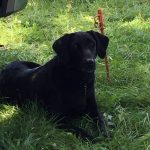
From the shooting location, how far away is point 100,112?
4879mm

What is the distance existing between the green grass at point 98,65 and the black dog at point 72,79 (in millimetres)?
121

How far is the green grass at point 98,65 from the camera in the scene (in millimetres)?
4301

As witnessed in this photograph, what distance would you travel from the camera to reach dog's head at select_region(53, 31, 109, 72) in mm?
4625

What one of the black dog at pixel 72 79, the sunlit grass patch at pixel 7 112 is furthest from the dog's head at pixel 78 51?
the sunlit grass patch at pixel 7 112

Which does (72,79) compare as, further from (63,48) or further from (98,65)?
(98,65)

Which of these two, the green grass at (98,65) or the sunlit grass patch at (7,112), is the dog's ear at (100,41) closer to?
the green grass at (98,65)

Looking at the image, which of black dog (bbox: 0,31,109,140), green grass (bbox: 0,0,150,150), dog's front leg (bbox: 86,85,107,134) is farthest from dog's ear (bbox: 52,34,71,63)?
green grass (bbox: 0,0,150,150)

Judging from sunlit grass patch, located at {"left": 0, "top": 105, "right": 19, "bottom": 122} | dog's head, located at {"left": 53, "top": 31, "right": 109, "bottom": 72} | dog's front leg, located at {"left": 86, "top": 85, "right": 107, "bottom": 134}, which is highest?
dog's head, located at {"left": 53, "top": 31, "right": 109, "bottom": 72}

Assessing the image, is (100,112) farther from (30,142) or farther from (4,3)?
(4,3)

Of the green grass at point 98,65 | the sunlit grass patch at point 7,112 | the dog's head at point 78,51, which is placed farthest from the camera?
the sunlit grass patch at point 7,112

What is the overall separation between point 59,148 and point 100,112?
0.81m

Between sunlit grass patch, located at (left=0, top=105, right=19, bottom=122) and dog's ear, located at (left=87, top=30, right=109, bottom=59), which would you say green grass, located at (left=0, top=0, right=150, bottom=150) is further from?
dog's ear, located at (left=87, top=30, right=109, bottom=59)

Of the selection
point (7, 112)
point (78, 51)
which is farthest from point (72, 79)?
point (7, 112)

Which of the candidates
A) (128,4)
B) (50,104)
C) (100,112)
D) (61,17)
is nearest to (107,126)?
(100,112)
